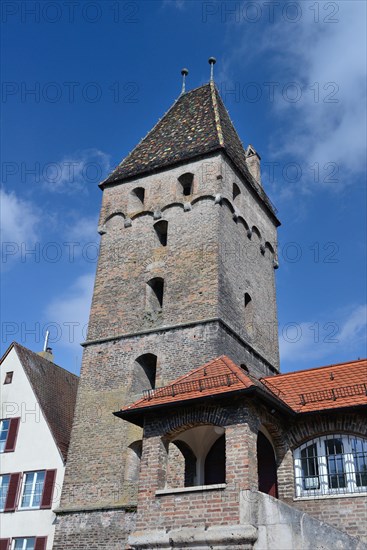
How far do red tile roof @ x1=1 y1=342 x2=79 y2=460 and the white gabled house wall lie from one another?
0.20 m

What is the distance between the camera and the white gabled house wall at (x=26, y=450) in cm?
2156

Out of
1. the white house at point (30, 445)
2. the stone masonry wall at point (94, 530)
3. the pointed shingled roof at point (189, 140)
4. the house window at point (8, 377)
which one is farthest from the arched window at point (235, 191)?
the stone masonry wall at point (94, 530)

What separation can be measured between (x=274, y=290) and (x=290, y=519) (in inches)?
606

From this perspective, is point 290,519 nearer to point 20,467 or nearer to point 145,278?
point 145,278

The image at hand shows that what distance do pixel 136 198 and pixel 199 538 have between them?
16.2 meters

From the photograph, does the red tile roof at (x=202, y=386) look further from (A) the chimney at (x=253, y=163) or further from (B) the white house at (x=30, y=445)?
(A) the chimney at (x=253, y=163)

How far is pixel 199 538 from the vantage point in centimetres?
1177

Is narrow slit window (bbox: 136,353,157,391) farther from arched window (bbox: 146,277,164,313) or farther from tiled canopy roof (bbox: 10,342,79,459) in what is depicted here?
tiled canopy roof (bbox: 10,342,79,459)

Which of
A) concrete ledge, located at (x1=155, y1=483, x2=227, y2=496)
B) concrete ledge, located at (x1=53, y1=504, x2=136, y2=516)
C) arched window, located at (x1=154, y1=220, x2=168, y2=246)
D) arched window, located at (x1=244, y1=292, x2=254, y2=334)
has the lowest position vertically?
concrete ledge, located at (x1=155, y1=483, x2=227, y2=496)

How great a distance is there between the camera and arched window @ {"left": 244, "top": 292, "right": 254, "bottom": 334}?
2275 cm

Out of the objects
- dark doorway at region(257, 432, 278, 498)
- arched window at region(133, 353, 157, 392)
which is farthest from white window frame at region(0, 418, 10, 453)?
dark doorway at region(257, 432, 278, 498)

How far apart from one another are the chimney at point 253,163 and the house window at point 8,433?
1507cm

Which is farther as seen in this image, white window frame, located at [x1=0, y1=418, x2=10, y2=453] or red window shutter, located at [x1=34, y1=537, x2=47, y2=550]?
white window frame, located at [x1=0, y1=418, x2=10, y2=453]

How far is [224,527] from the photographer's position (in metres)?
11.7
